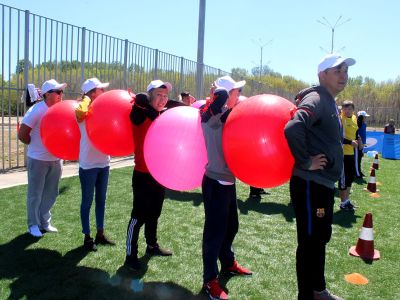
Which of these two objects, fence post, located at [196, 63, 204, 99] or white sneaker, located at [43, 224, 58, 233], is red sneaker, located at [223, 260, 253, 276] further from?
fence post, located at [196, 63, 204, 99]

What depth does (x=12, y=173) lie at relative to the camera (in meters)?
9.38

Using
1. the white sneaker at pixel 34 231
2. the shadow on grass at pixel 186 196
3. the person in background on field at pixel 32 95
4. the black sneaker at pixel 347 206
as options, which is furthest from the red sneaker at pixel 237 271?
the black sneaker at pixel 347 206

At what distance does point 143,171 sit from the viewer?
426cm

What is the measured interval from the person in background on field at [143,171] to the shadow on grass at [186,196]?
10.0 ft

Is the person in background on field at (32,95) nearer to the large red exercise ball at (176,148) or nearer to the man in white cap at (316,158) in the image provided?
the large red exercise ball at (176,148)

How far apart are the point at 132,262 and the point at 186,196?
3648 millimetres

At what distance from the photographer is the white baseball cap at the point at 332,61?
338 centimetres

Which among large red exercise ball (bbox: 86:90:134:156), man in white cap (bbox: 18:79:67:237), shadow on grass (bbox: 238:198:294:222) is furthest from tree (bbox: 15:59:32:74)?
large red exercise ball (bbox: 86:90:134:156)

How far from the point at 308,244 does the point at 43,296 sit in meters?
2.45

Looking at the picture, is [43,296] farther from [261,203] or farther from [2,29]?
[2,29]

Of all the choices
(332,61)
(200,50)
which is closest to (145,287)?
(332,61)

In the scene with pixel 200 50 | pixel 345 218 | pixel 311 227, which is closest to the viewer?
pixel 311 227

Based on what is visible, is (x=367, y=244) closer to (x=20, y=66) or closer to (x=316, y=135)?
(x=316, y=135)

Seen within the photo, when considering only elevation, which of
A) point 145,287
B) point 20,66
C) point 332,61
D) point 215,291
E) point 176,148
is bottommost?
point 145,287
